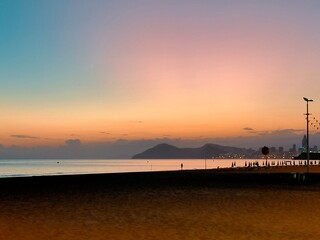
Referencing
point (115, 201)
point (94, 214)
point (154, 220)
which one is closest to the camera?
point (154, 220)

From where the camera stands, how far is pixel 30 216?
19516mm

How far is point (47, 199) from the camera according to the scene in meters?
27.5

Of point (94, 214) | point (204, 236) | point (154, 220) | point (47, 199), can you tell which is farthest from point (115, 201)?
point (204, 236)

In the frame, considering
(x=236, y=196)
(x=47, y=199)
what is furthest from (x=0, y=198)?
(x=236, y=196)

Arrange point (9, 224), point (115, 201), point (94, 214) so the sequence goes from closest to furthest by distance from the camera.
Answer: point (9, 224), point (94, 214), point (115, 201)

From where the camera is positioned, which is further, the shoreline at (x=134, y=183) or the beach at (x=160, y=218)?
the shoreline at (x=134, y=183)

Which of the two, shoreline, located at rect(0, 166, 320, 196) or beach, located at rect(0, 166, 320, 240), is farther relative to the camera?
shoreline, located at rect(0, 166, 320, 196)

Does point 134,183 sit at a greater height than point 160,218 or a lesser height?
lesser

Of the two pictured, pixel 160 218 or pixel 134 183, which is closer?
pixel 160 218

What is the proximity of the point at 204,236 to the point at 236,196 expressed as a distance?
49.6ft

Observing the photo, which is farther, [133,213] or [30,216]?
[133,213]

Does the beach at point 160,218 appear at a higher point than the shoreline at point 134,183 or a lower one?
higher

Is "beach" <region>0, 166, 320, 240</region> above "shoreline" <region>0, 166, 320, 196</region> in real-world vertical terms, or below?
above

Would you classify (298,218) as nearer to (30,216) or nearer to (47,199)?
(30,216)
